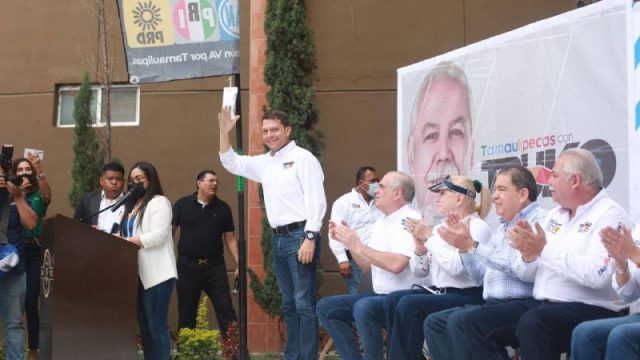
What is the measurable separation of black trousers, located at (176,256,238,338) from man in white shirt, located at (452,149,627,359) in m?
4.23

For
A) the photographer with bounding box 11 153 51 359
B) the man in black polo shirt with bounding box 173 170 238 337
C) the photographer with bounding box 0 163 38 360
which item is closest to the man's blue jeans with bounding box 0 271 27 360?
the photographer with bounding box 0 163 38 360

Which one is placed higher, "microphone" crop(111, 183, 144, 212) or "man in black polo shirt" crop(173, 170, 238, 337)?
"microphone" crop(111, 183, 144, 212)

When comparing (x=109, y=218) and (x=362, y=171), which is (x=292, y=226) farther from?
(x=362, y=171)

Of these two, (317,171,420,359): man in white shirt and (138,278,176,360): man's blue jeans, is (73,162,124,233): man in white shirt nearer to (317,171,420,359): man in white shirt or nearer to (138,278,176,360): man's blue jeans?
(138,278,176,360): man's blue jeans

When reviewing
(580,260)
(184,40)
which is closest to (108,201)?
(184,40)

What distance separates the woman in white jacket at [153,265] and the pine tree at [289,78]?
241 centimetres

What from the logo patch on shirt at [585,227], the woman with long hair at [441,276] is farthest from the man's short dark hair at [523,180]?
the logo patch on shirt at [585,227]

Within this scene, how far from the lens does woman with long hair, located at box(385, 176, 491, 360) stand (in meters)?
6.19

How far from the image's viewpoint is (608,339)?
4.69 metres

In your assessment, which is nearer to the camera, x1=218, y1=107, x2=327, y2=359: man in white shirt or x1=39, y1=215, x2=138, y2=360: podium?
x1=39, y1=215, x2=138, y2=360: podium

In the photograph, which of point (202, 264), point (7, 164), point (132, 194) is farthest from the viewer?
point (202, 264)

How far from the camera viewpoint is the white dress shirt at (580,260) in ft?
16.4

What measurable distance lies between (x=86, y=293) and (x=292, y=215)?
1.72 meters

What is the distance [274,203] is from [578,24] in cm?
275
